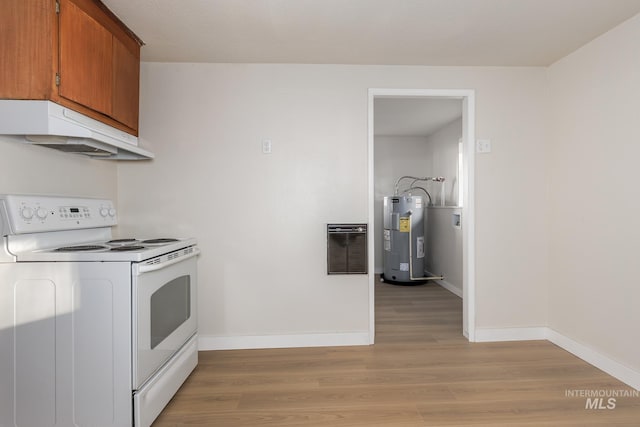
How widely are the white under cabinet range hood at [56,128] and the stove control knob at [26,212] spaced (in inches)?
13.8

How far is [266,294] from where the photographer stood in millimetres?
2594

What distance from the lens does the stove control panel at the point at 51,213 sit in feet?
4.97

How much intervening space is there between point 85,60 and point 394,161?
4.41 metres

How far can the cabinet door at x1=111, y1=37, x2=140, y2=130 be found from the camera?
1.95 metres

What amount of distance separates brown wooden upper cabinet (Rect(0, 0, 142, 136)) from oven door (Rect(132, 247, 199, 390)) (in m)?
0.91

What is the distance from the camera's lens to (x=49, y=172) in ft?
6.04

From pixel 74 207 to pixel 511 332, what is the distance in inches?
130

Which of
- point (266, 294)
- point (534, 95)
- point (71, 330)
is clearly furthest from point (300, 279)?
point (534, 95)

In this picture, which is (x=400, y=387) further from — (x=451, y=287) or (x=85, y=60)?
(x=451, y=287)

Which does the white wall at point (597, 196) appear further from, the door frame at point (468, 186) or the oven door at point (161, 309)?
the oven door at point (161, 309)

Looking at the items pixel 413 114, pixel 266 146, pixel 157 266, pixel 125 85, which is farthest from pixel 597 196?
pixel 125 85

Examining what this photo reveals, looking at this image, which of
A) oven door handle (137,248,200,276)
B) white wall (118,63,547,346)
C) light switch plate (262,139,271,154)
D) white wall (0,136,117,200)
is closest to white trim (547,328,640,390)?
white wall (118,63,547,346)

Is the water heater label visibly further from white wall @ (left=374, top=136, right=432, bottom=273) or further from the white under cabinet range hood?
the white under cabinet range hood

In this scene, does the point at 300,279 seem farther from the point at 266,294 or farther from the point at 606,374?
the point at 606,374
